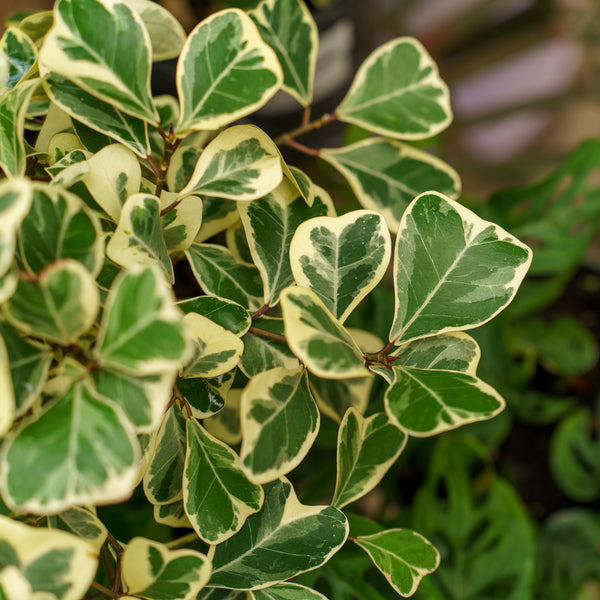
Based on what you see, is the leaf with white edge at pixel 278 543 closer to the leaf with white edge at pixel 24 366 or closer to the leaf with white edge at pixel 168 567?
the leaf with white edge at pixel 168 567

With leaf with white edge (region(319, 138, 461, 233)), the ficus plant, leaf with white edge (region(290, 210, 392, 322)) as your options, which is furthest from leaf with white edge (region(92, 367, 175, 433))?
leaf with white edge (region(319, 138, 461, 233))

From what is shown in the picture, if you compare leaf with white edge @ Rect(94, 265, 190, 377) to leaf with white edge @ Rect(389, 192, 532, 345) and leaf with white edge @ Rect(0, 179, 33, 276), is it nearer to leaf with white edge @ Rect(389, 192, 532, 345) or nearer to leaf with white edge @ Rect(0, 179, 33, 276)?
leaf with white edge @ Rect(0, 179, 33, 276)

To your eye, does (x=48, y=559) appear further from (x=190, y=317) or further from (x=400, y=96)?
(x=400, y=96)

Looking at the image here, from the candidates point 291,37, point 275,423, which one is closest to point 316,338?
point 275,423

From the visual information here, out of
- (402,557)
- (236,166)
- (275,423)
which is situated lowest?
(402,557)

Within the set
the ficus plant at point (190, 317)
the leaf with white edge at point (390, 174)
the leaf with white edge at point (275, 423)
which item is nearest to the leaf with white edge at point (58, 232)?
the ficus plant at point (190, 317)
